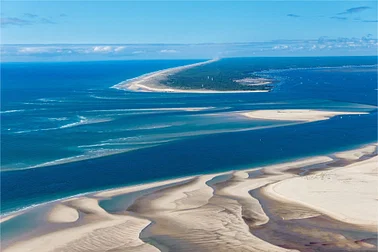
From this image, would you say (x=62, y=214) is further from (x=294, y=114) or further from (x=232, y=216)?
(x=294, y=114)

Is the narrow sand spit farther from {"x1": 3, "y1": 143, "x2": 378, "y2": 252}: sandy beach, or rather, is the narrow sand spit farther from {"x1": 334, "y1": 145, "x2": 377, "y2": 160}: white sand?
{"x1": 3, "y1": 143, "x2": 378, "y2": 252}: sandy beach

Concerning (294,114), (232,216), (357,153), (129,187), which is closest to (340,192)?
(232,216)

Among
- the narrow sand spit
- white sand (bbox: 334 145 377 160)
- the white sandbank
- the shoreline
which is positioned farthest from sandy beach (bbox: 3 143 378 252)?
the narrow sand spit

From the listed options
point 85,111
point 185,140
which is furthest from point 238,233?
point 85,111

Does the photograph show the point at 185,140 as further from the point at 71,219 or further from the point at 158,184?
the point at 71,219

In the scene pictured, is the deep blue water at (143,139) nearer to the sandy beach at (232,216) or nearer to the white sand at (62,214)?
the white sand at (62,214)
